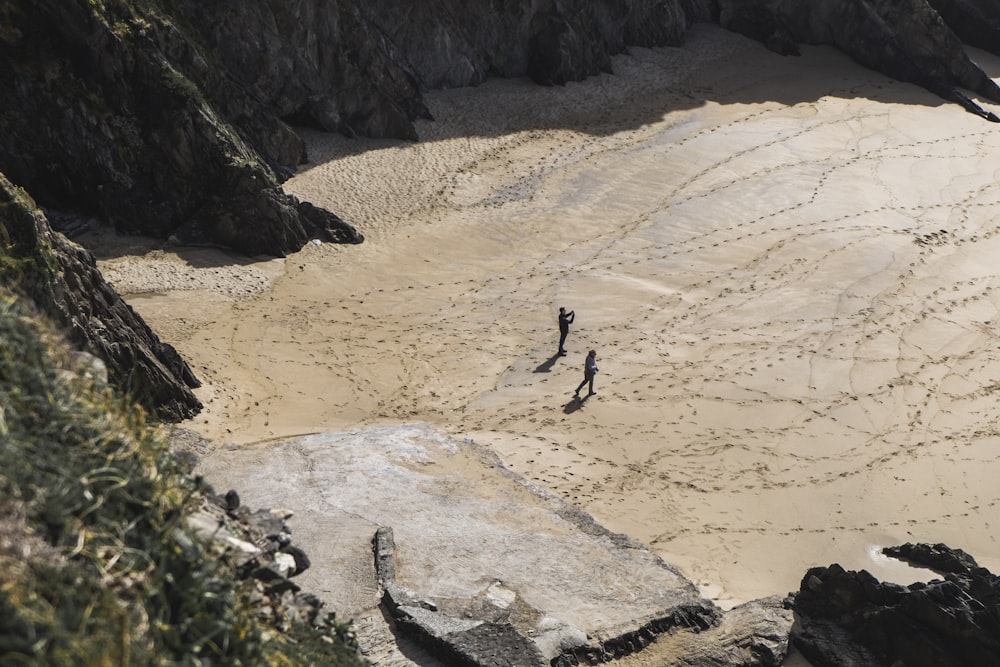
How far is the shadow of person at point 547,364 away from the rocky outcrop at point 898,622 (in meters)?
7.89

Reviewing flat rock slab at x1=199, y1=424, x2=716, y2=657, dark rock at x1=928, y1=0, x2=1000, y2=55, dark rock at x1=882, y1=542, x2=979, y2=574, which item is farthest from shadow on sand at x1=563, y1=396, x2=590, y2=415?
dark rock at x1=928, y1=0, x2=1000, y2=55

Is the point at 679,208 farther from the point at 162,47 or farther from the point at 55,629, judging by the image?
the point at 55,629

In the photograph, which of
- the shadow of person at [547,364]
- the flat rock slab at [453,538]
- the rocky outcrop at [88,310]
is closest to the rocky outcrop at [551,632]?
the flat rock slab at [453,538]

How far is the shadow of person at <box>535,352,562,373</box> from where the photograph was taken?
19375 millimetres

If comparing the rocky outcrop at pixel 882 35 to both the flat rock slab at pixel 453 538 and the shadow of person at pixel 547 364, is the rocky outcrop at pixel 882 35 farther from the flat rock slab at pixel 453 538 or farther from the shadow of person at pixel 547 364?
the flat rock slab at pixel 453 538

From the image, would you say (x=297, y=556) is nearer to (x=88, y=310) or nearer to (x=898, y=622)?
(x=898, y=622)

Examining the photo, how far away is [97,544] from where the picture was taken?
19.1ft

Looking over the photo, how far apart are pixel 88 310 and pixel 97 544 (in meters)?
9.71

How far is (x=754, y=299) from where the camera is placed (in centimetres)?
2212

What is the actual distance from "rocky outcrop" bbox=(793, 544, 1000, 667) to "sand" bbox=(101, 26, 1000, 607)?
1.41 meters

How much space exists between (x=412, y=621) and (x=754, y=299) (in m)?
14.1

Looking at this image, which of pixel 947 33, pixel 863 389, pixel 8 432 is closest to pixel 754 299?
pixel 863 389

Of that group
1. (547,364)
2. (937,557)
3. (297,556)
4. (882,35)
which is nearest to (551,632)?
(297,556)

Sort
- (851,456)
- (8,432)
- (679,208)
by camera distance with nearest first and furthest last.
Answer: (8,432)
(851,456)
(679,208)
